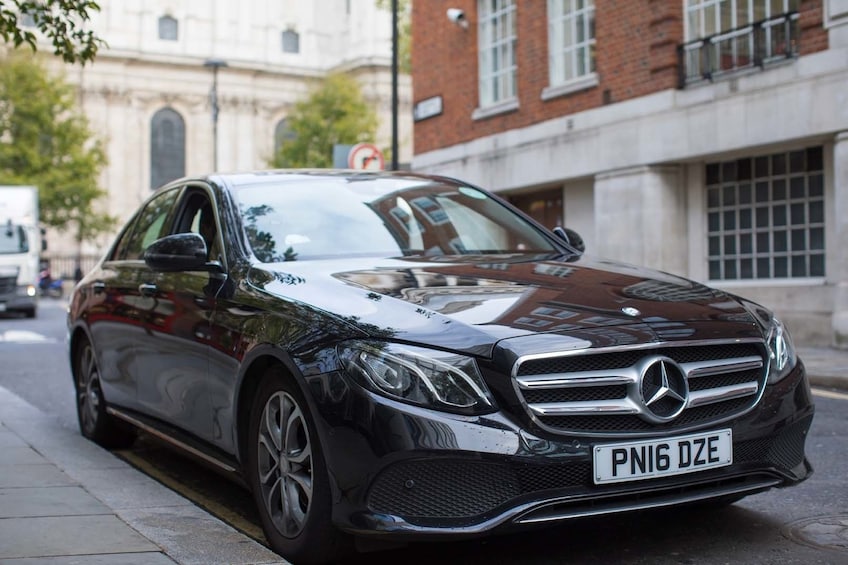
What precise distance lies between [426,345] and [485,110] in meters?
17.5

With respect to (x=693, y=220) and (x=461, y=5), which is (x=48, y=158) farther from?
(x=693, y=220)

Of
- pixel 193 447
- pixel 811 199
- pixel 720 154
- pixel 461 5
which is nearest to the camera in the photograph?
pixel 193 447

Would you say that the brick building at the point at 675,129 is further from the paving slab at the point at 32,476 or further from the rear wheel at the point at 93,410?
the paving slab at the point at 32,476

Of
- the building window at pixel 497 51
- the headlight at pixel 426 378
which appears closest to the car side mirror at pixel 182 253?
the headlight at pixel 426 378

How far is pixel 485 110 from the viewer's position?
822 inches

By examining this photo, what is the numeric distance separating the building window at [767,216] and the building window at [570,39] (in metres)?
3.16

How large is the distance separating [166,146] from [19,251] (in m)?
41.5

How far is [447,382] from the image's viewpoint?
11.9 feet

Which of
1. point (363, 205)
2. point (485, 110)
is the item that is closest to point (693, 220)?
point (485, 110)

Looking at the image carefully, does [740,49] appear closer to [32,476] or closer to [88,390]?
[88,390]

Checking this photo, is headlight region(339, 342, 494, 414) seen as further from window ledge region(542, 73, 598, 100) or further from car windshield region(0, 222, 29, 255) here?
car windshield region(0, 222, 29, 255)

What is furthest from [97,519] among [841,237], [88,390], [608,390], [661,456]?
[841,237]

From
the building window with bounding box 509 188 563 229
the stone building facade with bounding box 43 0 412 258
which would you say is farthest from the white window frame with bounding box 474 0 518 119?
the stone building facade with bounding box 43 0 412 258

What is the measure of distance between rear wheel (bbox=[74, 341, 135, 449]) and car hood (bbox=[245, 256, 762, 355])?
2.42 meters
